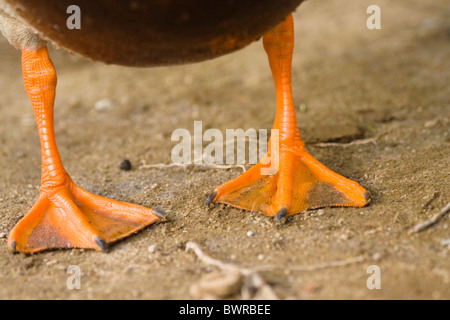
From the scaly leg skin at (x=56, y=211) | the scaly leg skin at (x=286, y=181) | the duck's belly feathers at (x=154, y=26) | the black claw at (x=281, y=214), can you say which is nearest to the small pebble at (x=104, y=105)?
the scaly leg skin at (x=56, y=211)

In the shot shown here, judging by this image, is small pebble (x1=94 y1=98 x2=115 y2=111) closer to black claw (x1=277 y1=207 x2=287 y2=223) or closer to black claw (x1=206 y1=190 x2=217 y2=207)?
black claw (x1=206 y1=190 x2=217 y2=207)

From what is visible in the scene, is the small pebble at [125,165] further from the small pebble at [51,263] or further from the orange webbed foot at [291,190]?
the small pebble at [51,263]

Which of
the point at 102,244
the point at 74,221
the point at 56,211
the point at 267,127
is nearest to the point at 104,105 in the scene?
the point at 267,127

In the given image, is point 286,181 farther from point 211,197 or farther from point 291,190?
point 211,197

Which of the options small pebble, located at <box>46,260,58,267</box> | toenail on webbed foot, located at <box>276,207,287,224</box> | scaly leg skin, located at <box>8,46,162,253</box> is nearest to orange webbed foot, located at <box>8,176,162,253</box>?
scaly leg skin, located at <box>8,46,162,253</box>

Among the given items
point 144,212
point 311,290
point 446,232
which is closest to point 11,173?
point 144,212

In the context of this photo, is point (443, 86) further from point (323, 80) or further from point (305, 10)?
point (305, 10)
